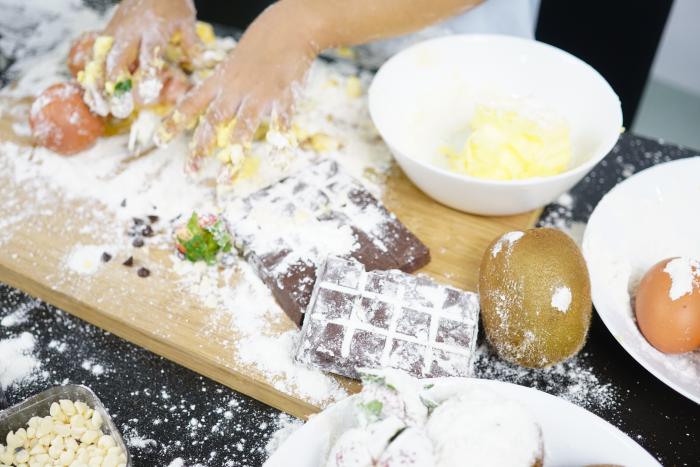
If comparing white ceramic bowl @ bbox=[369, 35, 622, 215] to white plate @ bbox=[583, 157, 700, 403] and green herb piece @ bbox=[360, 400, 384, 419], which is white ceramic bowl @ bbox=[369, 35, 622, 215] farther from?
green herb piece @ bbox=[360, 400, 384, 419]

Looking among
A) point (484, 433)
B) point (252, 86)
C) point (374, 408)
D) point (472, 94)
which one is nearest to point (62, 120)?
point (252, 86)

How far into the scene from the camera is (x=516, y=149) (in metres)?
1.43

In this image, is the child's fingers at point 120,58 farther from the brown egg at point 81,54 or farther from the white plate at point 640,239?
the white plate at point 640,239

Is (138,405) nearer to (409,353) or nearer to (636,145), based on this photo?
(409,353)

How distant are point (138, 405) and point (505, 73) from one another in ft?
3.78

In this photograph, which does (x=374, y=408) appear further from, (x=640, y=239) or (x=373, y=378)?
(x=640, y=239)

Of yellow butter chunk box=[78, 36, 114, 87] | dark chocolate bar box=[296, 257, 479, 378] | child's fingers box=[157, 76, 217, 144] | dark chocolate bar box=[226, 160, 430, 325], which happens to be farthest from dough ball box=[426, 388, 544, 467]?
yellow butter chunk box=[78, 36, 114, 87]

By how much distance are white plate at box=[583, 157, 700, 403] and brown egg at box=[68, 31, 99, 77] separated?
4.24 ft

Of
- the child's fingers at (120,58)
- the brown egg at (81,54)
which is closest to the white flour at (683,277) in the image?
the child's fingers at (120,58)

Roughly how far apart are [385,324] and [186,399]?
395 millimetres

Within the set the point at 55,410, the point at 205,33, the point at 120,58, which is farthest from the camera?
the point at 205,33

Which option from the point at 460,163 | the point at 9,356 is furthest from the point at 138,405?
the point at 460,163

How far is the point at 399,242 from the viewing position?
4.64 ft

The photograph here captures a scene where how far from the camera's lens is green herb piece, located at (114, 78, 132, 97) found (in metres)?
1.63
